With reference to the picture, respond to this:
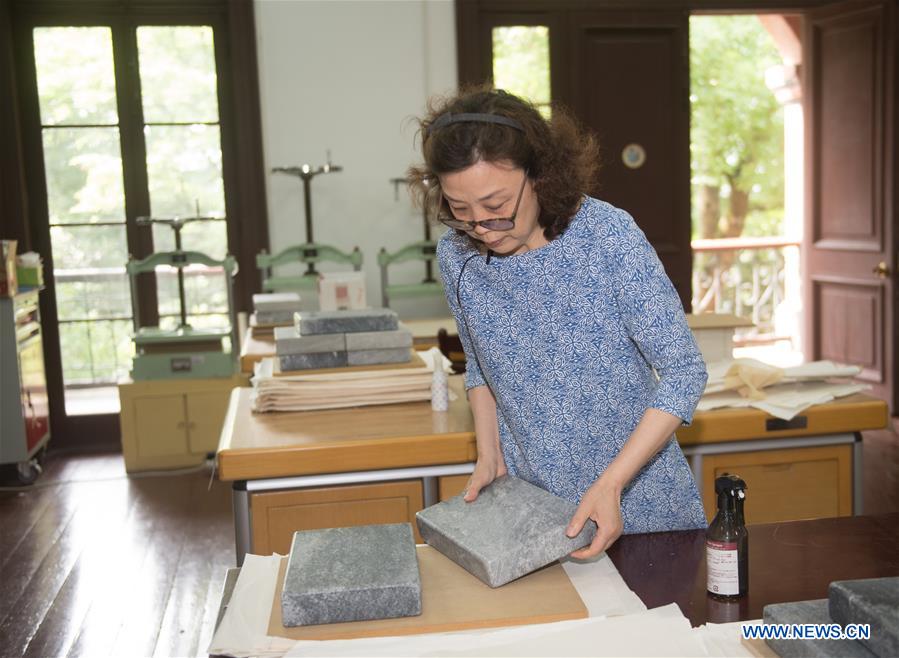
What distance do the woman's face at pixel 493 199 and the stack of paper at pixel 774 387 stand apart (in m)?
0.98

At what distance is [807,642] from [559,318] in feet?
2.16

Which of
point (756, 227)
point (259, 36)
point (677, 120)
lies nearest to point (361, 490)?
point (259, 36)

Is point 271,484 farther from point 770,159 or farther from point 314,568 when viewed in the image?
point 770,159

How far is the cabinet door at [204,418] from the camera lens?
16.5ft

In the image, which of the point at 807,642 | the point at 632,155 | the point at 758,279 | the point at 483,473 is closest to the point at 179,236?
the point at 632,155

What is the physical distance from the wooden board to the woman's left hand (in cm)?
6

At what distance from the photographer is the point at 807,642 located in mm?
1062

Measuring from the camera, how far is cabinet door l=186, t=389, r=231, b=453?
16.5 ft

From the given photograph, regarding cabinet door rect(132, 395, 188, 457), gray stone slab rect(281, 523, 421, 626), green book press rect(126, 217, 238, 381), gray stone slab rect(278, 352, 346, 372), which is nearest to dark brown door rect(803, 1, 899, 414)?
green book press rect(126, 217, 238, 381)

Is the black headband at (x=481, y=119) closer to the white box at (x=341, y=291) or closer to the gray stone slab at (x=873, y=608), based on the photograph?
the gray stone slab at (x=873, y=608)

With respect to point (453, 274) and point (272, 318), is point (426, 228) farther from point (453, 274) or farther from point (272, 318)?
point (453, 274)

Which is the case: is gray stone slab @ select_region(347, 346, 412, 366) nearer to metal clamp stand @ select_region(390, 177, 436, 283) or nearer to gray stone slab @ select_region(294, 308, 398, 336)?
gray stone slab @ select_region(294, 308, 398, 336)

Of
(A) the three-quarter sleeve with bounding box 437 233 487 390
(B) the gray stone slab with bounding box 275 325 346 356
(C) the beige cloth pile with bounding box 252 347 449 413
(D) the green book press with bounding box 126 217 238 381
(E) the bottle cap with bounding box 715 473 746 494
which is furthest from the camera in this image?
(D) the green book press with bounding box 126 217 238 381

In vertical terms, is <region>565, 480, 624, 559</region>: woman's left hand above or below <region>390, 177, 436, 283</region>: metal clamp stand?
below
